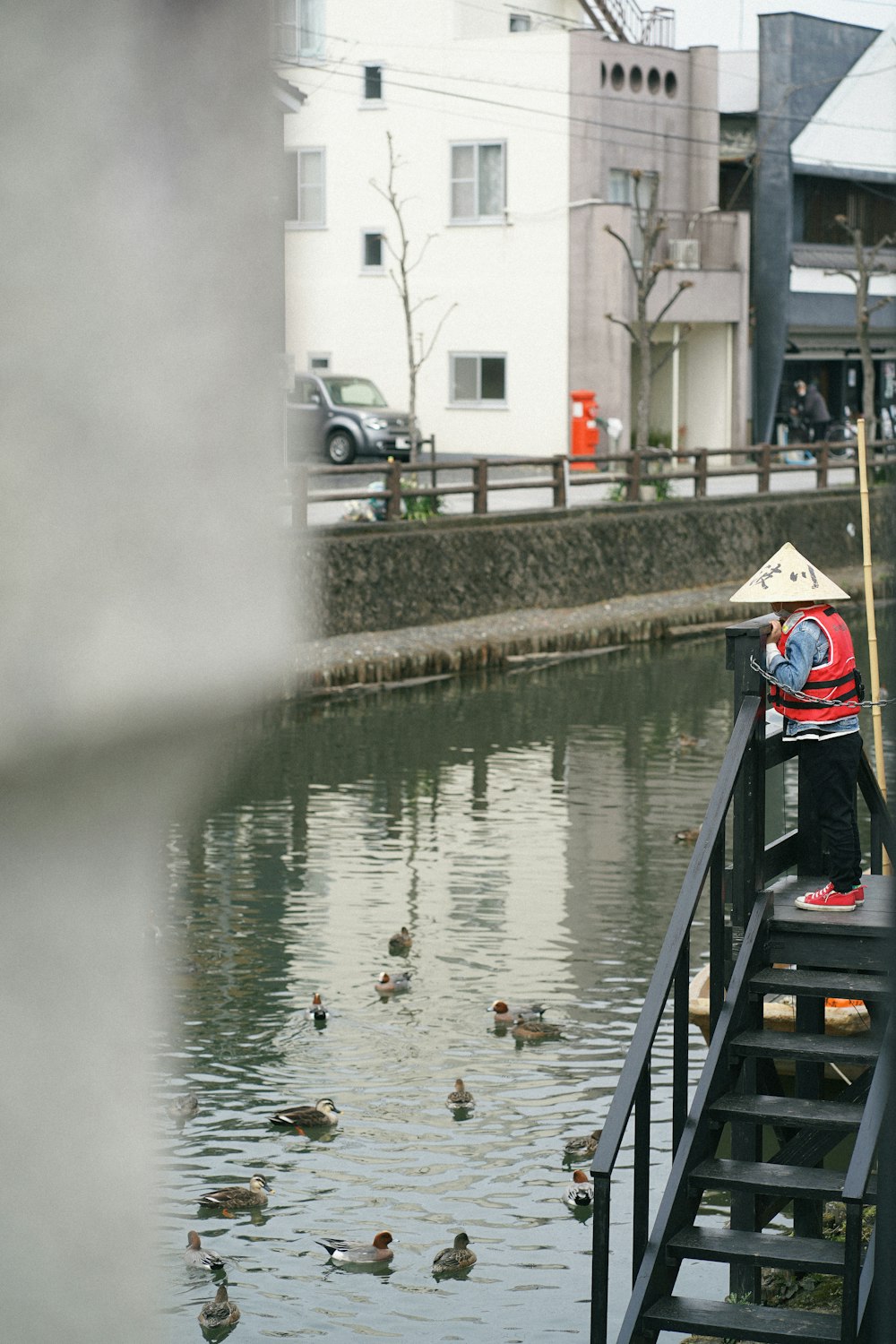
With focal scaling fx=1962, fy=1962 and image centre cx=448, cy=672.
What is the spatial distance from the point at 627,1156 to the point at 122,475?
6.18 m

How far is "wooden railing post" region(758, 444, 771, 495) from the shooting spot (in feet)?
77.2

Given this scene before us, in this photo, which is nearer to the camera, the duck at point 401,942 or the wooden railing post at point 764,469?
the duck at point 401,942

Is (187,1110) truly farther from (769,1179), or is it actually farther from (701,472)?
(701,472)

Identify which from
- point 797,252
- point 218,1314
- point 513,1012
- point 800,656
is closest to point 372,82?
point 800,656

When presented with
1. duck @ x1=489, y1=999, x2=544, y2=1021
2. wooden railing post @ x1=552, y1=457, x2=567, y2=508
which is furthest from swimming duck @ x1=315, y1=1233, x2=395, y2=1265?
wooden railing post @ x1=552, y1=457, x2=567, y2=508

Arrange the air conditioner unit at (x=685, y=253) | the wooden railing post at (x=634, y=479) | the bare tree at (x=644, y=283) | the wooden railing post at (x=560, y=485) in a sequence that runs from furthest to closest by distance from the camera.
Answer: the air conditioner unit at (x=685, y=253), the bare tree at (x=644, y=283), the wooden railing post at (x=634, y=479), the wooden railing post at (x=560, y=485)

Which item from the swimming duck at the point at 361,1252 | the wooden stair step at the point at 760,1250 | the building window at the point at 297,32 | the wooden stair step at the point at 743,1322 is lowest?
the swimming duck at the point at 361,1252

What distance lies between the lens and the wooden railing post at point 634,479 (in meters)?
21.3

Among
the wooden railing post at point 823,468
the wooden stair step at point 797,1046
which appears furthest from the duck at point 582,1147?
the wooden railing post at point 823,468

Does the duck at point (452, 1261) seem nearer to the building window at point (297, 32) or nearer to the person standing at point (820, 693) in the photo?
the person standing at point (820, 693)

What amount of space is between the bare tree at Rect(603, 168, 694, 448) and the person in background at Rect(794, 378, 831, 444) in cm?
376

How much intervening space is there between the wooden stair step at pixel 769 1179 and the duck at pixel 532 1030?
3.45 m

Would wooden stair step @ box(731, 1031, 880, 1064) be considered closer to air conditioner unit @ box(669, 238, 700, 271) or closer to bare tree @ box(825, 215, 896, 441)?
bare tree @ box(825, 215, 896, 441)

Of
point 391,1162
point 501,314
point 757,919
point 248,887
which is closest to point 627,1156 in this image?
point 391,1162
